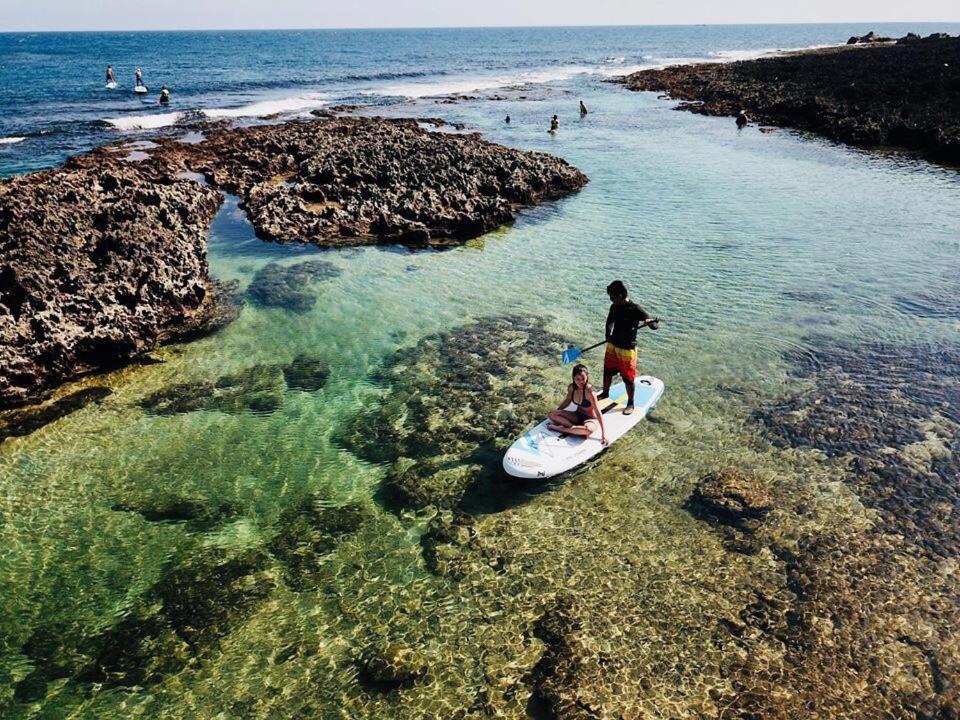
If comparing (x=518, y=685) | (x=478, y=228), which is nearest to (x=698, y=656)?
(x=518, y=685)

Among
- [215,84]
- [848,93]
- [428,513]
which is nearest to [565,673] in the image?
[428,513]

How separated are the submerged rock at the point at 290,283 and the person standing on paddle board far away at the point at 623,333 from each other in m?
10.6

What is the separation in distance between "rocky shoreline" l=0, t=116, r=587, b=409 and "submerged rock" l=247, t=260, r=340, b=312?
111 centimetres

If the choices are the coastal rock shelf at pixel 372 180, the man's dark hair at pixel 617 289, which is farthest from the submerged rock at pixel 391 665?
the coastal rock shelf at pixel 372 180

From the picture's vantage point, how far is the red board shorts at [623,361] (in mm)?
12383

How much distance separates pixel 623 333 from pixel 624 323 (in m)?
0.25

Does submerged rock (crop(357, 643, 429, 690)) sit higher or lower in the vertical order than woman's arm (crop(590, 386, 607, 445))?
lower

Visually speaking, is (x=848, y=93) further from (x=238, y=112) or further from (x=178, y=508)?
(x=178, y=508)

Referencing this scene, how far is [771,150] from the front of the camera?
134ft

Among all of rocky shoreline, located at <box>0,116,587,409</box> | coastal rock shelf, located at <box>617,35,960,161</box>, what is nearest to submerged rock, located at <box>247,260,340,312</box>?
rocky shoreline, located at <box>0,116,587,409</box>

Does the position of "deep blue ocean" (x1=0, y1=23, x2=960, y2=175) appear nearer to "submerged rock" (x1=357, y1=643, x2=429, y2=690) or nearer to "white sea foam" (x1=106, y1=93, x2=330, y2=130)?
"white sea foam" (x1=106, y1=93, x2=330, y2=130)

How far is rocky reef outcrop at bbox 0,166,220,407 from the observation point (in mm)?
14602

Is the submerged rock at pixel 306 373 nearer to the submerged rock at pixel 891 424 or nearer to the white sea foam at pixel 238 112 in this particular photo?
the submerged rock at pixel 891 424

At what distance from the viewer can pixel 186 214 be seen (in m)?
24.7
